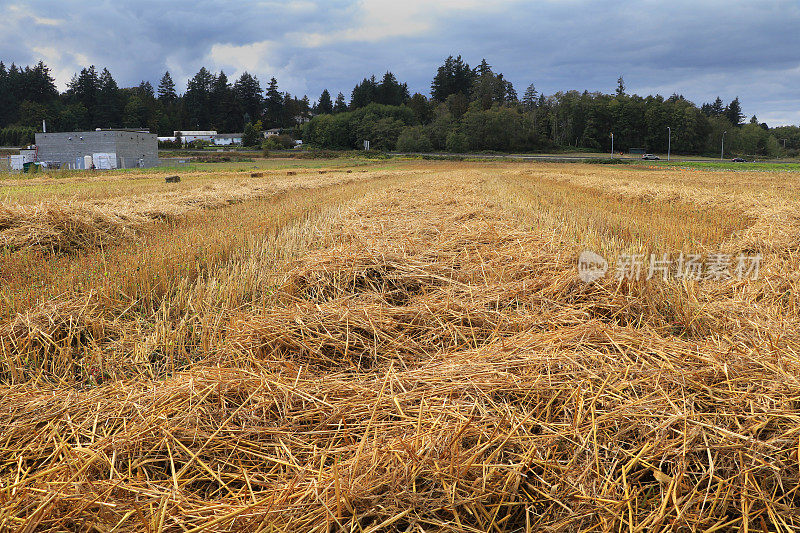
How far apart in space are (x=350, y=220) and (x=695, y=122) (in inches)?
4307

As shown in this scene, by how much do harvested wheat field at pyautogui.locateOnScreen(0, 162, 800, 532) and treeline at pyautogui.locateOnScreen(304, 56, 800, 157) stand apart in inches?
3382

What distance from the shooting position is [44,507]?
1.84m

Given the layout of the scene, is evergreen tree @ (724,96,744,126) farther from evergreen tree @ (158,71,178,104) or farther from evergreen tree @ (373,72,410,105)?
evergreen tree @ (158,71,178,104)

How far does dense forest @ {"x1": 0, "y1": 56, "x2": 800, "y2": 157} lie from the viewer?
94.1 metres

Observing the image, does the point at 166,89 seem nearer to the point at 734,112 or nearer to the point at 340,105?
the point at 340,105

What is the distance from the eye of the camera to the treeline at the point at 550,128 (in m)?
91.2

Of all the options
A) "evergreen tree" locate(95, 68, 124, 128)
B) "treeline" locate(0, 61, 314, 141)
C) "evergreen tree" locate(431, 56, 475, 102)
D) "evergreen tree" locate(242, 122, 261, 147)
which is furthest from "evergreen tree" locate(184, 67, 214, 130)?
"evergreen tree" locate(431, 56, 475, 102)

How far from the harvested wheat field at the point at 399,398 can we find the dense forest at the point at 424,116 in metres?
86.1

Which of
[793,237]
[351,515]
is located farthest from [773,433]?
[793,237]

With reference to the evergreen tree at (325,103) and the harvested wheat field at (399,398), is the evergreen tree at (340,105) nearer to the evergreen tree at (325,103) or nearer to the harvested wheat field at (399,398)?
the evergreen tree at (325,103)

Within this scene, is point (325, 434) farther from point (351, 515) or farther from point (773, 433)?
point (773, 433)

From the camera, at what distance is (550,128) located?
106250 mm

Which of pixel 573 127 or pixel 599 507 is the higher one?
pixel 573 127

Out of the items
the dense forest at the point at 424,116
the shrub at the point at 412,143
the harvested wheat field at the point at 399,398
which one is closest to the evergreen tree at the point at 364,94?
A: the dense forest at the point at 424,116
